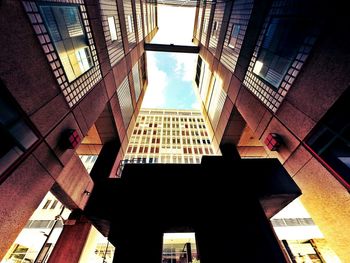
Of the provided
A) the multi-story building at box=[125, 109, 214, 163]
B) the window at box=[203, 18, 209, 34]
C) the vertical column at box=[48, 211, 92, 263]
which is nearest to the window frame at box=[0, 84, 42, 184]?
the vertical column at box=[48, 211, 92, 263]

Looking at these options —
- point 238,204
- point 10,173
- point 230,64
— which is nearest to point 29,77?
point 10,173

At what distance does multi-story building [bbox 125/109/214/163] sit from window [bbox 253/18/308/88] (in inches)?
1480

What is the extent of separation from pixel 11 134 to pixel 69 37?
13.7 feet

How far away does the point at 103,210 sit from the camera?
600cm

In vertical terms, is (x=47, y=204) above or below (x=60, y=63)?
above

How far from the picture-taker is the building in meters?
3.83

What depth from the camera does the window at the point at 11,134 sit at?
3.37m

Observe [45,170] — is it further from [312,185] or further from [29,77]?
[312,185]

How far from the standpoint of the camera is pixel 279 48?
6.30 m

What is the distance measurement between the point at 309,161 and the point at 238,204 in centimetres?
277

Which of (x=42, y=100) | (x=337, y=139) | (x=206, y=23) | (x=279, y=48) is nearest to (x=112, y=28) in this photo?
(x=42, y=100)

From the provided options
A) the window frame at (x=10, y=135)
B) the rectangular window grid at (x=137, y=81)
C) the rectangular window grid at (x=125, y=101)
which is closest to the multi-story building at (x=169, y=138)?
the rectangular window grid at (x=137, y=81)

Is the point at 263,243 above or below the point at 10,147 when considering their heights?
below

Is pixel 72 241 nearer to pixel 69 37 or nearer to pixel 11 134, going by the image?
pixel 11 134
